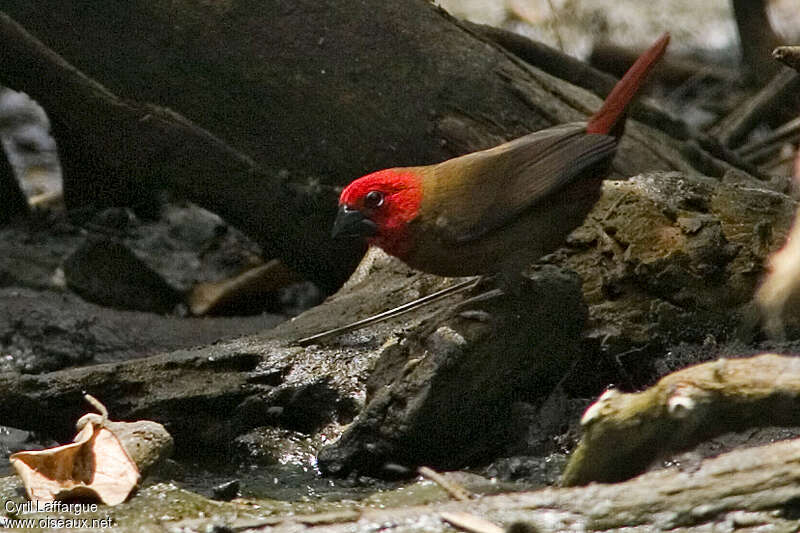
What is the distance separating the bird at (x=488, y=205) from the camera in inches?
165

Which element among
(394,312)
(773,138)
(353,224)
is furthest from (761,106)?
(353,224)

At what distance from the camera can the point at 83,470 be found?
3.28 metres

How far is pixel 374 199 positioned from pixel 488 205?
40 cm

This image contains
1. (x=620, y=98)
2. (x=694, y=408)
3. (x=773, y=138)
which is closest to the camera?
(x=694, y=408)

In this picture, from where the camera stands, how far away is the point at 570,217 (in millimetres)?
4258

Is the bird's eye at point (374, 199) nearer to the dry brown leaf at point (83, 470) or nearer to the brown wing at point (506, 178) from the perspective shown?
the brown wing at point (506, 178)

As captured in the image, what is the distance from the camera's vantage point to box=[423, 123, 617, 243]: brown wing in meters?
4.22

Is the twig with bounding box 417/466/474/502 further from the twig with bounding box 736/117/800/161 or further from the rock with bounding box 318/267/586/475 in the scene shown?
the twig with bounding box 736/117/800/161

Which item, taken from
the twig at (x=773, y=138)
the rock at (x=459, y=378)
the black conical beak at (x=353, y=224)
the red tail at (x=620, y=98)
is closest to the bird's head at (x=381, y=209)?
the black conical beak at (x=353, y=224)

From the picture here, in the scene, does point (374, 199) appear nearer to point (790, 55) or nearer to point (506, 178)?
point (506, 178)

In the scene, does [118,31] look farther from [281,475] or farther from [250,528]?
[250,528]

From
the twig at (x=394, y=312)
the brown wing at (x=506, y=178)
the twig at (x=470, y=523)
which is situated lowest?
the twig at (x=470, y=523)

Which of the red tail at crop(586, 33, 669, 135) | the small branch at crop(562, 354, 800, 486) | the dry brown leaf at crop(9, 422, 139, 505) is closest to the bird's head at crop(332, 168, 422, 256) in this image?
the red tail at crop(586, 33, 669, 135)

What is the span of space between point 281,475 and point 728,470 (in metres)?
1.50
